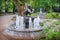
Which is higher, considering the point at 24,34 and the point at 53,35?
the point at 53,35

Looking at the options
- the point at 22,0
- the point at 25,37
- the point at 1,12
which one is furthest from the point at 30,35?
the point at 1,12

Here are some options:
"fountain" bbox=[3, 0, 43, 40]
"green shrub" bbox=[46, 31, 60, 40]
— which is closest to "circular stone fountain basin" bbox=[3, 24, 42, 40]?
"fountain" bbox=[3, 0, 43, 40]

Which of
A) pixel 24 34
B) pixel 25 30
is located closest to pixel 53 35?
Answer: pixel 24 34

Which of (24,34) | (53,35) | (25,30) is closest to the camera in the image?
(53,35)

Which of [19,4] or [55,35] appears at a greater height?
[19,4]

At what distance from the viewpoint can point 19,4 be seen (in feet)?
25.1

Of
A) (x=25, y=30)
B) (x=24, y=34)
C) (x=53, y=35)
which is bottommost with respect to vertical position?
(x=24, y=34)

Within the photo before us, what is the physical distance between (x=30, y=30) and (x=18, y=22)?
121 centimetres

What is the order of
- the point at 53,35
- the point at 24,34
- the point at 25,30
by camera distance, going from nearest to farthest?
1. the point at 53,35
2. the point at 24,34
3. the point at 25,30

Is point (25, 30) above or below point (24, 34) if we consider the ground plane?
above

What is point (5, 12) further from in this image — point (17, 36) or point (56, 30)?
point (56, 30)

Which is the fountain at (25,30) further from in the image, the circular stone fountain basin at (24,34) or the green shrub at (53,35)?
the green shrub at (53,35)

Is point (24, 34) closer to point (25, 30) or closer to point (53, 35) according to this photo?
point (25, 30)

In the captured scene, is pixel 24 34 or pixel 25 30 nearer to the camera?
pixel 24 34
